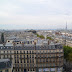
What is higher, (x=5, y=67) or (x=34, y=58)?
(x=5, y=67)

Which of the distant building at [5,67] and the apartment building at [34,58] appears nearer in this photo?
the distant building at [5,67]

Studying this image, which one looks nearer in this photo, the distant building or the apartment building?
the distant building

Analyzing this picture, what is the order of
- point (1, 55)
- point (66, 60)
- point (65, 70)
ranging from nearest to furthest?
point (1, 55)
point (65, 70)
point (66, 60)

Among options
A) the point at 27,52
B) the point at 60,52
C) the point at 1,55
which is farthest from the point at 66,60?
the point at 1,55

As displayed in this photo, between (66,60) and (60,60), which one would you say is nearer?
(60,60)

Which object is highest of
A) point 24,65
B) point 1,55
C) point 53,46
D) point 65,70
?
point 53,46

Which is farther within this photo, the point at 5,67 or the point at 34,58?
the point at 34,58

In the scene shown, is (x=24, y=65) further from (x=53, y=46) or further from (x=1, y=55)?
(x=53, y=46)

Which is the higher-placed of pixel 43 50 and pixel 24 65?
pixel 43 50
